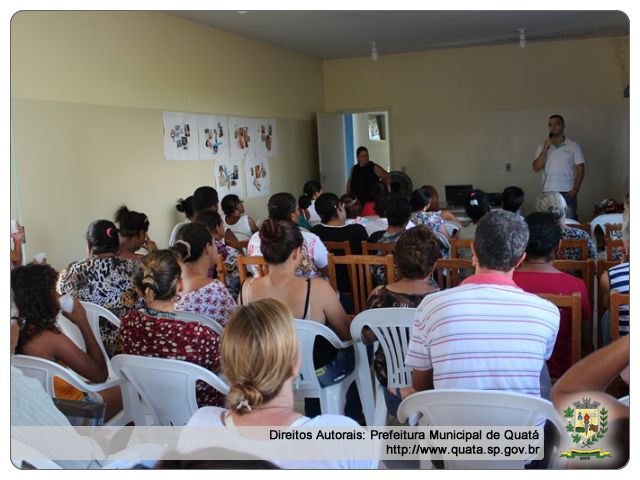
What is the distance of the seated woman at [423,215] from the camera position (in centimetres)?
429

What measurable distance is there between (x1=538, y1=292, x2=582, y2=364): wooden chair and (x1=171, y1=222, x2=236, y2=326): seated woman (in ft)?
4.44

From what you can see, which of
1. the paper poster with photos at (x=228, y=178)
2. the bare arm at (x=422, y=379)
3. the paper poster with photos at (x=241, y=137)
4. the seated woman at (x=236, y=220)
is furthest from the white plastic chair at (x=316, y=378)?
the paper poster with photos at (x=241, y=137)

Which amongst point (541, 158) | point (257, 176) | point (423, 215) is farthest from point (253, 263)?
point (541, 158)

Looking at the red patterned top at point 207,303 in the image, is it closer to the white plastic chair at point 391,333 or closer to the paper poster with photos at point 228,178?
the white plastic chair at point 391,333

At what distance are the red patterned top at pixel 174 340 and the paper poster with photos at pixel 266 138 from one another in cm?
585

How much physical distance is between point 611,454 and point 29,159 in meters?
4.33

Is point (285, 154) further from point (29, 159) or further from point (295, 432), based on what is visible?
point (295, 432)

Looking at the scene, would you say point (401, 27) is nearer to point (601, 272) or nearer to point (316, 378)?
point (601, 272)

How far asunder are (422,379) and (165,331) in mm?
920

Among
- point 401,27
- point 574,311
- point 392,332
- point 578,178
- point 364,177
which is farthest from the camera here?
point 364,177

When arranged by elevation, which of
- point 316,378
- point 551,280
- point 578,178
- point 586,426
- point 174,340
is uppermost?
point 578,178

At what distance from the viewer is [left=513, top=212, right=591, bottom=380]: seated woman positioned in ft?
7.53

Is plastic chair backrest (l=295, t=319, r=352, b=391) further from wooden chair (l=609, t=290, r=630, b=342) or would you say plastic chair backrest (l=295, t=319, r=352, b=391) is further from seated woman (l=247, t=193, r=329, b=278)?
wooden chair (l=609, t=290, r=630, b=342)

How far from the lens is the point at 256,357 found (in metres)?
1.42
